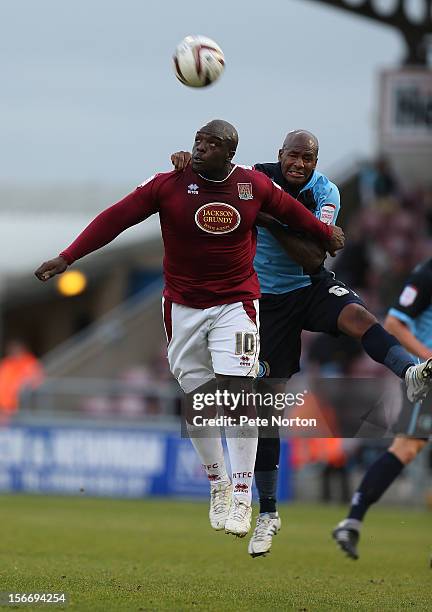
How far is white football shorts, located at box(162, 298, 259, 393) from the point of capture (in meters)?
9.27

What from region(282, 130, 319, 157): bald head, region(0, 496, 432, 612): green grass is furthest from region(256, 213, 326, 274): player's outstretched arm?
region(0, 496, 432, 612): green grass

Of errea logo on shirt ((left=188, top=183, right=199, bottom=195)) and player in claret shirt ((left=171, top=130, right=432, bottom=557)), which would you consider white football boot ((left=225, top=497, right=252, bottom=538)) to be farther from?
errea logo on shirt ((left=188, top=183, right=199, bottom=195))

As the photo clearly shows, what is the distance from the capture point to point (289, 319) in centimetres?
987

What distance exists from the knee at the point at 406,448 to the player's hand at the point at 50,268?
3.79 m

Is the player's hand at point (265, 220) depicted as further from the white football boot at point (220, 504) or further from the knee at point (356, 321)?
the white football boot at point (220, 504)

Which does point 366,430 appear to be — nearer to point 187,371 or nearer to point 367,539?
point 187,371

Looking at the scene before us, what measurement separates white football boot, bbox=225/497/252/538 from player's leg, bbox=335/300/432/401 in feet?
4.35

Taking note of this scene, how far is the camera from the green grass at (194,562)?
28.1 ft

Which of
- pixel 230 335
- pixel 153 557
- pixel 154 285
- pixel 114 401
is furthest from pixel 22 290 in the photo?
pixel 230 335

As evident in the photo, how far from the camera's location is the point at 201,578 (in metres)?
9.81

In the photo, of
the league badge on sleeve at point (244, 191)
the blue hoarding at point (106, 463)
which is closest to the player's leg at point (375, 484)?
the league badge on sleeve at point (244, 191)

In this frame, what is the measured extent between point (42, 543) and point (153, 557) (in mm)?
1283

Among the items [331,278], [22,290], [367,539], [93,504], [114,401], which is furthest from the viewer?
[22,290]

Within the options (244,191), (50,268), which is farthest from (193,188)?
(50,268)
